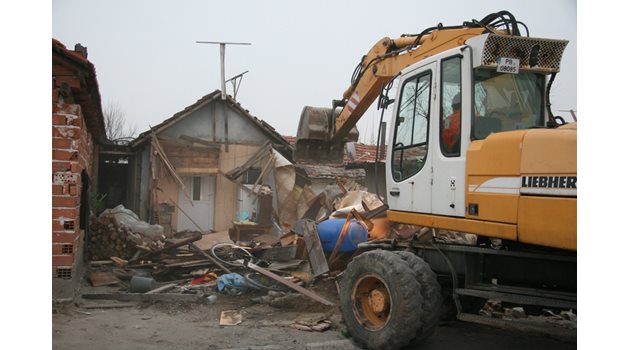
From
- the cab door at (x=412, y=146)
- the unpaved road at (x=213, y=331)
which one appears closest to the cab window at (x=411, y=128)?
the cab door at (x=412, y=146)

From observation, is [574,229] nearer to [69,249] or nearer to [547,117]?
[547,117]

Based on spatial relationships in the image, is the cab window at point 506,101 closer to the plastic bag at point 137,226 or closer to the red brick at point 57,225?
the red brick at point 57,225

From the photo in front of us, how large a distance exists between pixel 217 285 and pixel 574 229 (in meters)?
5.14

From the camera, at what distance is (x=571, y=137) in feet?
12.0

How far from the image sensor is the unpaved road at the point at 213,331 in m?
5.16

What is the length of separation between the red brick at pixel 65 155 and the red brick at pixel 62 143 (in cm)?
6

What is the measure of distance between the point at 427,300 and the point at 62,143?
4395mm

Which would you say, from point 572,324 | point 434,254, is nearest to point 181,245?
point 434,254

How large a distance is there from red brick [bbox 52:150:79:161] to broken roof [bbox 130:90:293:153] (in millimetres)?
9542

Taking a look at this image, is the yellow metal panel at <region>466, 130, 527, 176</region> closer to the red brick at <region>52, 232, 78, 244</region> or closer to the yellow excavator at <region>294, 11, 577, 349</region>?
the yellow excavator at <region>294, 11, 577, 349</region>

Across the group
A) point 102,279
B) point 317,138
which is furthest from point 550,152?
point 102,279

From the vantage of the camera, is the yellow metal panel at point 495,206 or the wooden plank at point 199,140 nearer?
the yellow metal panel at point 495,206

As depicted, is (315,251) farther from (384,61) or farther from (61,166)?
(61,166)

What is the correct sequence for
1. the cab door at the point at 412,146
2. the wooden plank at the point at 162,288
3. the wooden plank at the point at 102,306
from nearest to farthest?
the cab door at the point at 412,146
the wooden plank at the point at 102,306
the wooden plank at the point at 162,288
